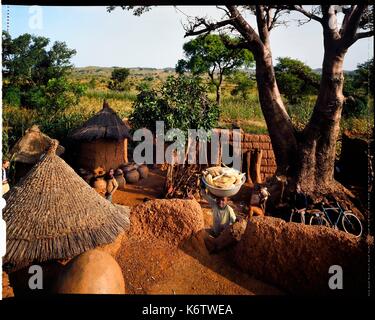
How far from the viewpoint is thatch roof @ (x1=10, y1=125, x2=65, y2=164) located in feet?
24.7

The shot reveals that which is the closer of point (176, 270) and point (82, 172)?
point (176, 270)

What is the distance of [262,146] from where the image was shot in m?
9.05

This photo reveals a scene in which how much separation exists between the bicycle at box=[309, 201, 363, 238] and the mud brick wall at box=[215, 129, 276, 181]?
261 centimetres

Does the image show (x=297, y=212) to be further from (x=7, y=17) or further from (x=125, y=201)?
(x=7, y=17)

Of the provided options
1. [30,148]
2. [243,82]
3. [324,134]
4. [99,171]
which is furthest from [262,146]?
[243,82]

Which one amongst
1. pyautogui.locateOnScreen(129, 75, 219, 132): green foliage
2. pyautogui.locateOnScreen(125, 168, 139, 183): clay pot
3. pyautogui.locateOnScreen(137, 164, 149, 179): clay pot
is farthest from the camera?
pyautogui.locateOnScreen(137, 164, 149, 179): clay pot

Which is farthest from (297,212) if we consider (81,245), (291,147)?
(81,245)

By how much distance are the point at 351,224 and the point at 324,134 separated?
6.17 ft

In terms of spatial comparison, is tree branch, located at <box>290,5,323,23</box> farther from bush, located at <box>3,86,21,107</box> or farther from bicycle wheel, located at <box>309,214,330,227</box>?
bush, located at <box>3,86,21,107</box>

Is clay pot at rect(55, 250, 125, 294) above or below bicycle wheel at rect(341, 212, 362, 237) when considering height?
above

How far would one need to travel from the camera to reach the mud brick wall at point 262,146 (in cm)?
900

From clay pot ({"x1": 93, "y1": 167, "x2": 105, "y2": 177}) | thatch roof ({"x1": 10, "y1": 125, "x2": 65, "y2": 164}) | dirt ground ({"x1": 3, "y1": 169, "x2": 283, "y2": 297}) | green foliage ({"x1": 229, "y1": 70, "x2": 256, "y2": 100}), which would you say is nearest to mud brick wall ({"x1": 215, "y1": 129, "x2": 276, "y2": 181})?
clay pot ({"x1": 93, "y1": 167, "x2": 105, "y2": 177})

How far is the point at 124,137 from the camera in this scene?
8469mm

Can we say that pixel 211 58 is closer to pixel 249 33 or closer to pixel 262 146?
pixel 262 146
